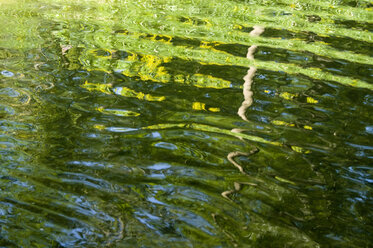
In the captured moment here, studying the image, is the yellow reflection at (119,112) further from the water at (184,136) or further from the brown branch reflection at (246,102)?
the brown branch reflection at (246,102)

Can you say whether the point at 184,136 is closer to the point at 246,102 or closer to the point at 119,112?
the point at 119,112

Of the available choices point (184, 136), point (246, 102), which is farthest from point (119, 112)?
point (246, 102)

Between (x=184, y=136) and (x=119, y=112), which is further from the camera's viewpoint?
(x=119, y=112)

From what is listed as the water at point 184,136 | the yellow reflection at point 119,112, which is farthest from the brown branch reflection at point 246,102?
the yellow reflection at point 119,112

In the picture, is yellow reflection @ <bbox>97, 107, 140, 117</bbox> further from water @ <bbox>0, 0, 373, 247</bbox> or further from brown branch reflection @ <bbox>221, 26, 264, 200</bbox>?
brown branch reflection @ <bbox>221, 26, 264, 200</bbox>

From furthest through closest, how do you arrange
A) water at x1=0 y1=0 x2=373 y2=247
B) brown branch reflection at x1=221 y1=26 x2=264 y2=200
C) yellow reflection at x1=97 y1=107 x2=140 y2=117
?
yellow reflection at x1=97 y1=107 x2=140 y2=117, brown branch reflection at x1=221 y1=26 x2=264 y2=200, water at x1=0 y1=0 x2=373 y2=247

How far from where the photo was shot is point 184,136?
3.50m

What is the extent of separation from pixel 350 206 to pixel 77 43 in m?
4.50

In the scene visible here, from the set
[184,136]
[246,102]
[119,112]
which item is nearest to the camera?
[184,136]

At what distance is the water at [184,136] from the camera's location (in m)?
2.44

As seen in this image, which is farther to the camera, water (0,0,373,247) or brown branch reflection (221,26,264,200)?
brown branch reflection (221,26,264,200)

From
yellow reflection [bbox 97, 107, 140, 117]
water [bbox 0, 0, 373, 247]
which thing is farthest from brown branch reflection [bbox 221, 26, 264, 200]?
yellow reflection [bbox 97, 107, 140, 117]

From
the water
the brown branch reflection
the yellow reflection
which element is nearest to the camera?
the water

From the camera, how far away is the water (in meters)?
2.44
